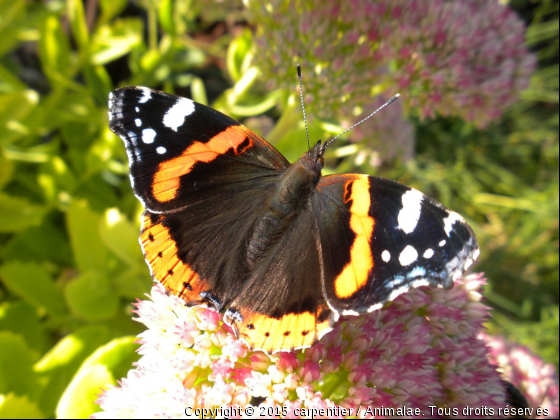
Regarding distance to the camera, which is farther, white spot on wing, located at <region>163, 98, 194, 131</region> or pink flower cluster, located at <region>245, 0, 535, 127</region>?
pink flower cluster, located at <region>245, 0, 535, 127</region>

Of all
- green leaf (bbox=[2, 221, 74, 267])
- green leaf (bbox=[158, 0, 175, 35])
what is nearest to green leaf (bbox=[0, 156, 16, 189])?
green leaf (bbox=[2, 221, 74, 267])

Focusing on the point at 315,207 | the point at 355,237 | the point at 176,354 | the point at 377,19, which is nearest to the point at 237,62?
the point at 377,19

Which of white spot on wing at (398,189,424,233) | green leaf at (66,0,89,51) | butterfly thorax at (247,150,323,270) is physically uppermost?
green leaf at (66,0,89,51)

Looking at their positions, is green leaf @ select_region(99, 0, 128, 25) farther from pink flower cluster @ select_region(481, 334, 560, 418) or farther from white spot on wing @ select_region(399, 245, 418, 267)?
pink flower cluster @ select_region(481, 334, 560, 418)

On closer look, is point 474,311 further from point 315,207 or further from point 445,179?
point 445,179

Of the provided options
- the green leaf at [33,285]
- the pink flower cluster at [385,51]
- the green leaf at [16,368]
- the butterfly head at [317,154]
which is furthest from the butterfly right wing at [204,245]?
the green leaf at [33,285]
